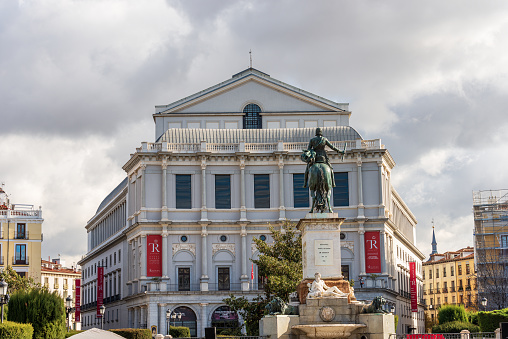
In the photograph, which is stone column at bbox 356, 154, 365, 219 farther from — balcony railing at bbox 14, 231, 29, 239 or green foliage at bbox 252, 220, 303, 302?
balcony railing at bbox 14, 231, 29, 239

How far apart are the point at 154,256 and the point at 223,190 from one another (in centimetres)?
887

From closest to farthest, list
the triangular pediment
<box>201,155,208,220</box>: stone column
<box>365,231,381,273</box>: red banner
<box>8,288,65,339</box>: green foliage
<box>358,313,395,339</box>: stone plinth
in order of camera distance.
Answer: <box>358,313,395,339</box>: stone plinth → <box>8,288,65,339</box>: green foliage → <box>365,231,381,273</box>: red banner → <box>201,155,208,220</box>: stone column → the triangular pediment

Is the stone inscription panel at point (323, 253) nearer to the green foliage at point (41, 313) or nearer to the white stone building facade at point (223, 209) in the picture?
the green foliage at point (41, 313)

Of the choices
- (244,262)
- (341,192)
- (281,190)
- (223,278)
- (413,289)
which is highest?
(281,190)

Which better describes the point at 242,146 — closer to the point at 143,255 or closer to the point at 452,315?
the point at 143,255

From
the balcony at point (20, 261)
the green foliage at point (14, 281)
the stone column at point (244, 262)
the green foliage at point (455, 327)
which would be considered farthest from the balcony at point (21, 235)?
the green foliage at point (455, 327)

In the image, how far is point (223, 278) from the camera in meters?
82.1

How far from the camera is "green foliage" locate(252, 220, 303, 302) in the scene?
52.0m

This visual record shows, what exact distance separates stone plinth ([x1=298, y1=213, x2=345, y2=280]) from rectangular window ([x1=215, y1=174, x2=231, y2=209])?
163 feet

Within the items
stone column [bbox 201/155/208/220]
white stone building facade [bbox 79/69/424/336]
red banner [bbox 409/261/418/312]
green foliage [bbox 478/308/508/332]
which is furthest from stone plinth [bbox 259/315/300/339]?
red banner [bbox 409/261/418/312]

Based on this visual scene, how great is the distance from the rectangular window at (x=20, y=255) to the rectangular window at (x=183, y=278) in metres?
24.8

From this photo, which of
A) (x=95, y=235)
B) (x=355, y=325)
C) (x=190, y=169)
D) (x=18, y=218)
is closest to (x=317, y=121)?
(x=190, y=169)

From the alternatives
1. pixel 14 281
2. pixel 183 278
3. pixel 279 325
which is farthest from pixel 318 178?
pixel 14 281

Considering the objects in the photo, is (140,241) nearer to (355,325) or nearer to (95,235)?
(95,235)
